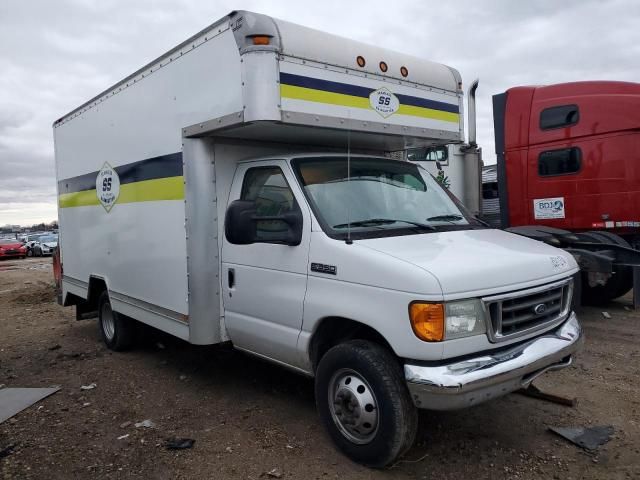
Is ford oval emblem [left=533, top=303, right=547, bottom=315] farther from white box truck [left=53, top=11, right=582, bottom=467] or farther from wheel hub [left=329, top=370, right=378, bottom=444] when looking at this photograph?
wheel hub [left=329, top=370, right=378, bottom=444]

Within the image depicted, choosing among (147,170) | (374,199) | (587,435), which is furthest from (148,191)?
(587,435)

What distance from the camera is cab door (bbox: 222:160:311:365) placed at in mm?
3949

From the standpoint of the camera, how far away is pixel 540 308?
357cm

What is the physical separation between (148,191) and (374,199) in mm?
2406

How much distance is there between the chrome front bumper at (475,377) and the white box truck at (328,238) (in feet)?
0.04

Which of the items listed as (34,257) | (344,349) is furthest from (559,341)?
(34,257)

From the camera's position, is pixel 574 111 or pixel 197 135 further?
pixel 574 111

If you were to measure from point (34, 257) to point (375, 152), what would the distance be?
3091 cm

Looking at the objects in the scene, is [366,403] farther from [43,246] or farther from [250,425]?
[43,246]

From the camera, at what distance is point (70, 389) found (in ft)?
Result: 17.8

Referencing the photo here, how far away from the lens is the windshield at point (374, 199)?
3.90 m

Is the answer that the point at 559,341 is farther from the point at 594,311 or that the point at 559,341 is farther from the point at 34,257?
the point at 34,257

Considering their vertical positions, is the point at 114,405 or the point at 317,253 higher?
the point at 317,253

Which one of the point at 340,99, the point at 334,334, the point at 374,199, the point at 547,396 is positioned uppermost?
the point at 340,99
